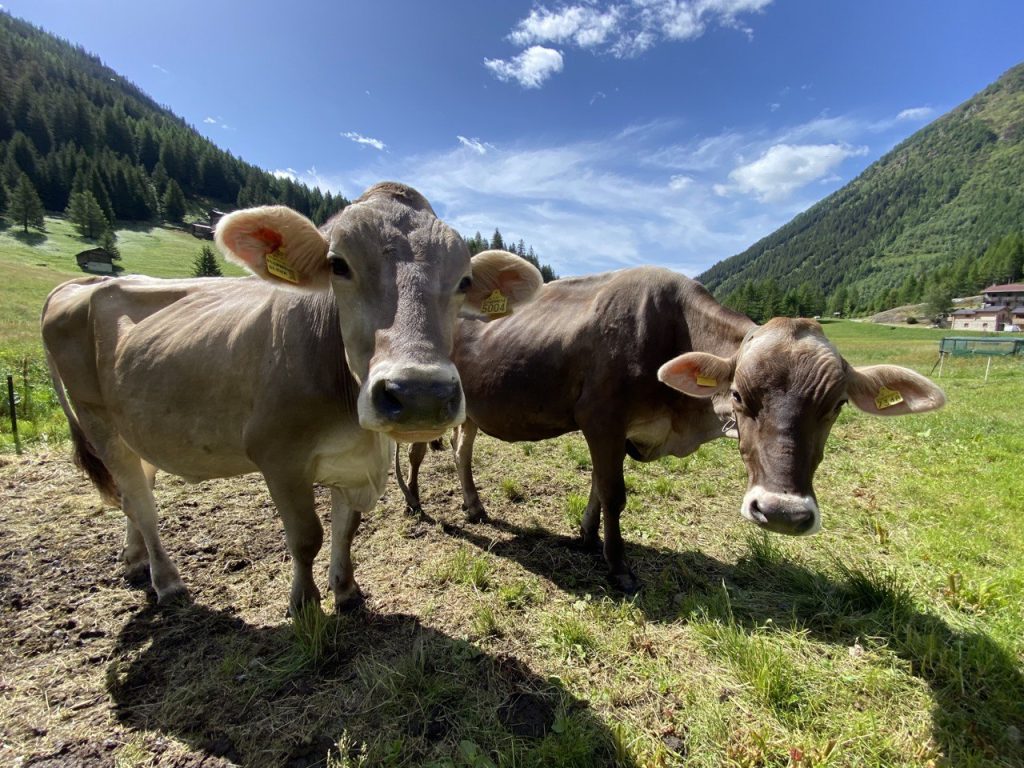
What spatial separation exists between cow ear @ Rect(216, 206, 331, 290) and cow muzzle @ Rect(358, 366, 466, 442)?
1063mm

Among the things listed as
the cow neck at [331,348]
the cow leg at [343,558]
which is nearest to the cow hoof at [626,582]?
the cow leg at [343,558]

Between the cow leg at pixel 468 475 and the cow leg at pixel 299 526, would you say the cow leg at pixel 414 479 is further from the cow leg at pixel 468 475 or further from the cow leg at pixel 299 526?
the cow leg at pixel 299 526

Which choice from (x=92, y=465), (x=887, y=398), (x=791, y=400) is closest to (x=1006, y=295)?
(x=887, y=398)

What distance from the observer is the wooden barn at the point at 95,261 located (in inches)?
2406

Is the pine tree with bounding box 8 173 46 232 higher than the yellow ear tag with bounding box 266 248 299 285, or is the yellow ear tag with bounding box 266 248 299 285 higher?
the pine tree with bounding box 8 173 46 232

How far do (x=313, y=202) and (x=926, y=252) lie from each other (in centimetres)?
20679

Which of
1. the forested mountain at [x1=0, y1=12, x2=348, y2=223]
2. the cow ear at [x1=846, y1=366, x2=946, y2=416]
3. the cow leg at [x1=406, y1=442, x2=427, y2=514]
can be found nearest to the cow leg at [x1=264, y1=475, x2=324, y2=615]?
the cow leg at [x1=406, y1=442, x2=427, y2=514]

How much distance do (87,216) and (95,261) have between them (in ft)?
66.9

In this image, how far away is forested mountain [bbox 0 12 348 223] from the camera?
88688mm

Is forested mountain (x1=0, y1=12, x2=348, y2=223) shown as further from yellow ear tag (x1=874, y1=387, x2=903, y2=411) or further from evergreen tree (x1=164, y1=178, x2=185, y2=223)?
yellow ear tag (x1=874, y1=387, x2=903, y2=411)

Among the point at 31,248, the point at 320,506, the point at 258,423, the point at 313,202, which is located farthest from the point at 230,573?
the point at 313,202

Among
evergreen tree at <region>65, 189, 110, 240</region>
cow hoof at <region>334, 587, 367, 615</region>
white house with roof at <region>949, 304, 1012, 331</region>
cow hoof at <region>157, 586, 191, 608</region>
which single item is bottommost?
cow hoof at <region>157, 586, 191, 608</region>

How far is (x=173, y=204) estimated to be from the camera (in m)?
96.8

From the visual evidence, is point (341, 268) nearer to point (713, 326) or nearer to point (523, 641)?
point (523, 641)
